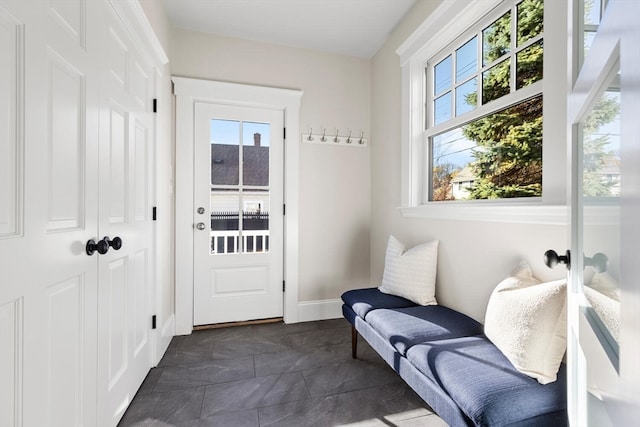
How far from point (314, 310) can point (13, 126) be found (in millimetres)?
2515

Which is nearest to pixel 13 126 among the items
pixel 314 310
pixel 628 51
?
pixel 628 51

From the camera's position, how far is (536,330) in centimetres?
108

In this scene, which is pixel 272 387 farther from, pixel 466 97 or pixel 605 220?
pixel 466 97

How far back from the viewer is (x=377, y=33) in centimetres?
264

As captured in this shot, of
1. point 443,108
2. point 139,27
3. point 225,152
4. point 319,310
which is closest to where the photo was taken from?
point 139,27

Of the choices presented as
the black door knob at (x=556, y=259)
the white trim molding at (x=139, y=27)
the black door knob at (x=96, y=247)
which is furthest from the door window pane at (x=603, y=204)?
the white trim molding at (x=139, y=27)

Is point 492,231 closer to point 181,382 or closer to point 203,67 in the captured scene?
point 181,382

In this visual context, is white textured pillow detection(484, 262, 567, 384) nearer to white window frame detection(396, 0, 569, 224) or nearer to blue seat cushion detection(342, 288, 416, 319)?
white window frame detection(396, 0, 569, 224)

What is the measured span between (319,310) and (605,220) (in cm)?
259

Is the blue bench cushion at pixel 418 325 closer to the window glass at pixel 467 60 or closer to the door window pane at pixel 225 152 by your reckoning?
the window glass at pixel 467 60

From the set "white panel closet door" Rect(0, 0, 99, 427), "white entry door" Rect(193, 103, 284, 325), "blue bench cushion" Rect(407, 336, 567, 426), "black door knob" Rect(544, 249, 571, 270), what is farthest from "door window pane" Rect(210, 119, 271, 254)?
"black door knob" Rect(544, 249, 571, 270)

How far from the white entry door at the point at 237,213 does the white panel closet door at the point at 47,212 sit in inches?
54.8

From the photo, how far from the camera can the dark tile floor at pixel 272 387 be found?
1.51 m

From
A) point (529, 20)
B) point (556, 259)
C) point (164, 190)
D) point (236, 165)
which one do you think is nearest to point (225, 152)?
point (236, 165)
